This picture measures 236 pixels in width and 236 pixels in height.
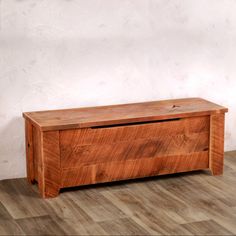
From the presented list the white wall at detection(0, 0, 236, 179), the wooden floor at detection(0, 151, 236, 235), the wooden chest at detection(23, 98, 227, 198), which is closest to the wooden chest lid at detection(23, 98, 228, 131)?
the wooden chest at detection(23, 98, 227, 198)

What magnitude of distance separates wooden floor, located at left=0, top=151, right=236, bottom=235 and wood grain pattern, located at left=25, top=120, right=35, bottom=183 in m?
0.06

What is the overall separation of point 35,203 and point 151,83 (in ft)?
3.66

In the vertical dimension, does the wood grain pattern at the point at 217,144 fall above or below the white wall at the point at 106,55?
below

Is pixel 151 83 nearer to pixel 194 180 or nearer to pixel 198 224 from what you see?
pixel 194 180

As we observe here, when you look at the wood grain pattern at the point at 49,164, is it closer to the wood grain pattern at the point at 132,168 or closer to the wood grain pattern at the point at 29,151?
the wood grain pattern at the point at 132,168

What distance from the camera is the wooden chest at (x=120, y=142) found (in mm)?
3605

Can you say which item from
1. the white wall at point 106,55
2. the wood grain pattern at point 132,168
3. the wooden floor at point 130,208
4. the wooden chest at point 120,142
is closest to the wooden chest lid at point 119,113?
the wooden chest at point 120,142

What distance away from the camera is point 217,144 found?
397 cm

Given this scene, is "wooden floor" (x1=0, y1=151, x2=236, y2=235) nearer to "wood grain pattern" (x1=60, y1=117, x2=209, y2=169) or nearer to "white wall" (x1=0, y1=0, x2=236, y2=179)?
"wood grain pattern" (x1=60, y1=117, x2=209, y2=169)

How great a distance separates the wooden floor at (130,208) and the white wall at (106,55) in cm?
47

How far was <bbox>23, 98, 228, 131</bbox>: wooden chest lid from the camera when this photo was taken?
3609mm

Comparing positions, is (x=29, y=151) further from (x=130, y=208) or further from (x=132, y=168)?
(x=130, y=208)

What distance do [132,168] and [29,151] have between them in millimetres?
588

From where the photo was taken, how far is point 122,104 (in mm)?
4082
